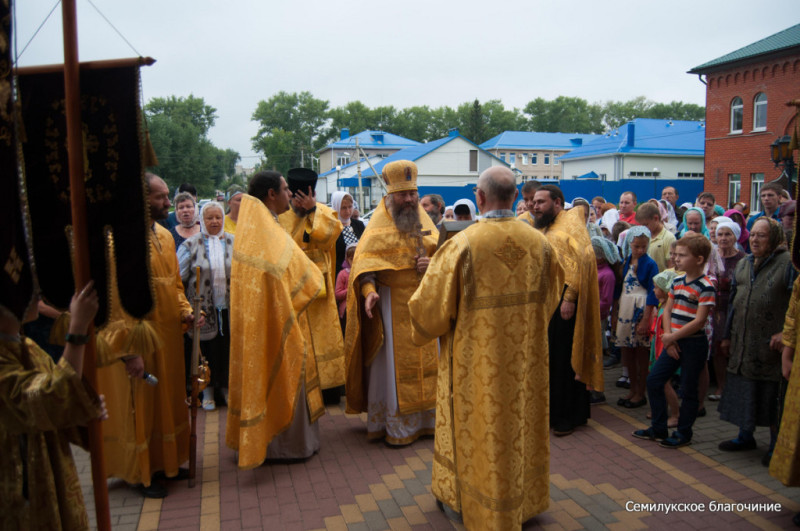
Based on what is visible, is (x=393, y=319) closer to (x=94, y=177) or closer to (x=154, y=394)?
(x=154, y=394)

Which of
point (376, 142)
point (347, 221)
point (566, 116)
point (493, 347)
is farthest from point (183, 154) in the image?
point (566, 116)

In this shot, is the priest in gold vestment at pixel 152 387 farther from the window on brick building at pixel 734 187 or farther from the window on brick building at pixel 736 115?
the window on brick building at pixel 736 115

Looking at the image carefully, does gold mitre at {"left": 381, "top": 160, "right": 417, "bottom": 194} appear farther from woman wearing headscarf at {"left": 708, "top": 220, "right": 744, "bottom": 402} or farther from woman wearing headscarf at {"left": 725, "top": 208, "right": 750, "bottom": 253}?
woman wearing headscarf at {"left": 725, "top": 208, "right": 750, "bottom": 253}

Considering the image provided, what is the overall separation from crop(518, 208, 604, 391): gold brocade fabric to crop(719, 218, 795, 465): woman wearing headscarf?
1038 mm

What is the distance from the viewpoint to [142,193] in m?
2.39

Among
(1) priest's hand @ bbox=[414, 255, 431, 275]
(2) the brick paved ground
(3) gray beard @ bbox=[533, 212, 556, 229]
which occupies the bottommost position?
(2) the brick paved ground

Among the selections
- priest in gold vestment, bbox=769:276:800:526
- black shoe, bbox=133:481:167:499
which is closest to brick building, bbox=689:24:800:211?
priest in gold vestment, bbox=769:276:800:526

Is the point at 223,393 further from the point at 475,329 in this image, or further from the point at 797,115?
the point at 797,115

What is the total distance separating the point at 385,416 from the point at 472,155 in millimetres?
51759

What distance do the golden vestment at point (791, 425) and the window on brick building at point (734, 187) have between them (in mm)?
30403

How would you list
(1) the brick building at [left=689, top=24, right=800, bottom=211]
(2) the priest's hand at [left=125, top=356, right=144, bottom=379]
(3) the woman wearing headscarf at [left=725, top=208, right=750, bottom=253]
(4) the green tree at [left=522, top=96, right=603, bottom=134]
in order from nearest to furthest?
(2) the priest's hand at [left=125, top=356, right=144, bottom=379] < (3) the woman wearing headscarf at [left=725, top=208, right=750, bottom=253] < (1) the brick building at [left=689, top=24, right=800, bottom=211] < (4) the green tree at [left=522, top=96, right=603, bottom=134]

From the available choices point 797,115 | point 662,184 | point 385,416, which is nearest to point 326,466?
point 385,416

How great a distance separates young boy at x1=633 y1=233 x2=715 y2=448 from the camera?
15.2ft

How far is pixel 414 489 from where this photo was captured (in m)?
4.19
